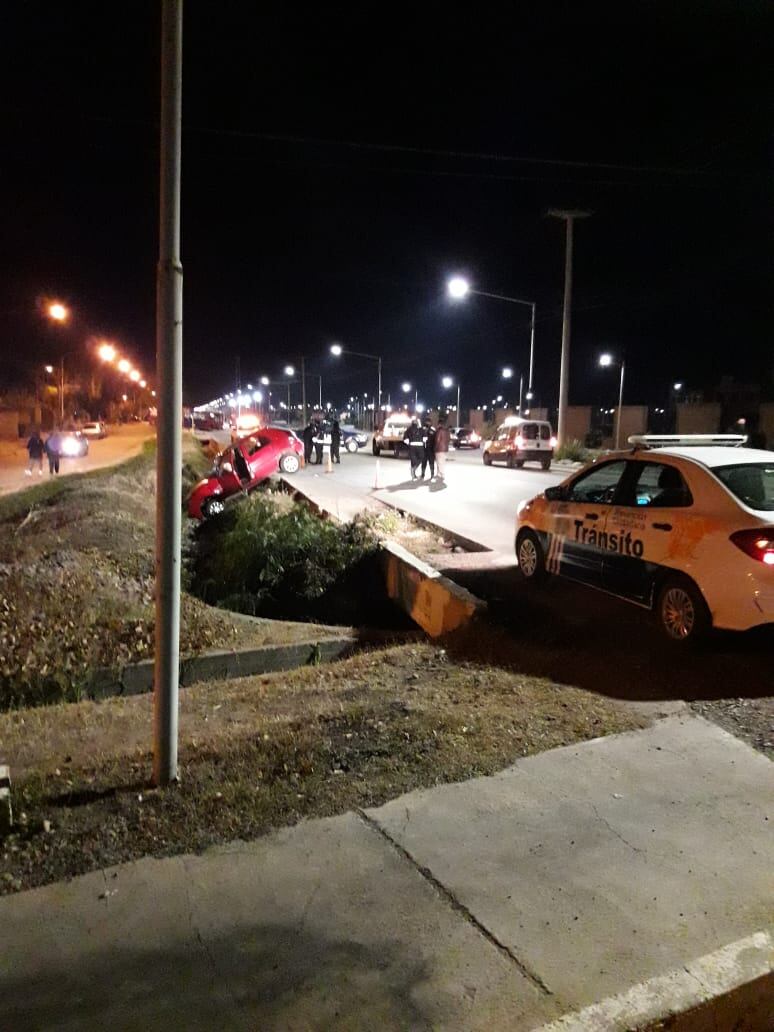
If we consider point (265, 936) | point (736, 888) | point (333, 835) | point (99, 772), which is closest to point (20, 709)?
point (99, 772)

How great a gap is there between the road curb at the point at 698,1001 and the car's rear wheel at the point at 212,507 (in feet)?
48.4

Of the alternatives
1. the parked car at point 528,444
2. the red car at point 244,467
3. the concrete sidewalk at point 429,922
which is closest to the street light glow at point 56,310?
the red car at point 244,467

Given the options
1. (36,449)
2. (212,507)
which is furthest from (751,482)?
(36,449)

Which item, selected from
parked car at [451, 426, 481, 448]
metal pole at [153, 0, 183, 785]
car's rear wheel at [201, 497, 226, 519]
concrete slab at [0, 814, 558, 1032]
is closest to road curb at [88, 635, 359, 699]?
metal pole at [153, 0, 183, 785]

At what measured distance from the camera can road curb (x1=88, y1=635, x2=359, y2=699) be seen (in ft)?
24.2

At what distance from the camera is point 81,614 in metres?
7.97

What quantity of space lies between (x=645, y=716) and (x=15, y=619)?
223 inches

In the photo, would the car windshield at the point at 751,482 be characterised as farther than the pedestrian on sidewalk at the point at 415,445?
No

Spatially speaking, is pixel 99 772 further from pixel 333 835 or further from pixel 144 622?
pixel 144 622

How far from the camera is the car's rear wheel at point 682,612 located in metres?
6.26

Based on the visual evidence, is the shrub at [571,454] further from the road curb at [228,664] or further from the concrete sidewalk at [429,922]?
the concrete sidewalk at [429,922]

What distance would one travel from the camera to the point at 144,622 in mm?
8078

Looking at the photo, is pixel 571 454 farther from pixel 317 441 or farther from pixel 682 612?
pixel 682 612

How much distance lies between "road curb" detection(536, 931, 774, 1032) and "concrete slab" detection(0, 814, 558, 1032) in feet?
0.64
